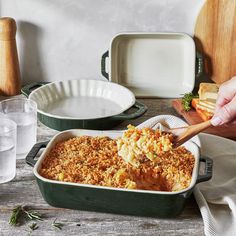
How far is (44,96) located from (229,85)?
0.57 m

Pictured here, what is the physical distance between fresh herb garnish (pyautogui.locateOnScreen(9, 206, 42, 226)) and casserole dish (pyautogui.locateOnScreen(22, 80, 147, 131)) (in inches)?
14.5

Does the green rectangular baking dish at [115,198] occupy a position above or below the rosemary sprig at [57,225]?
above

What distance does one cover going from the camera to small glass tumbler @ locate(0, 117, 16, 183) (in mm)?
1229

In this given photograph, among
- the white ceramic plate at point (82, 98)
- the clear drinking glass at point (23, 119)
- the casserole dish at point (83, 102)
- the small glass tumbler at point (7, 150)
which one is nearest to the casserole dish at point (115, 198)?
the small glass tumbler at point (7, 150)

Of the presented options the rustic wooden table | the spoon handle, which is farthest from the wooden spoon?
the rustic wooden table

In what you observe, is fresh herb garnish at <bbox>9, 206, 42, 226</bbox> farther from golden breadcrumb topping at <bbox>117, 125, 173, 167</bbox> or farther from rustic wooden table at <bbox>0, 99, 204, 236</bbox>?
golden breadcrumb topping at <bbox>117, 125, 173, 167</bbox>

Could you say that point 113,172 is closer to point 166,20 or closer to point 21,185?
point 21,185

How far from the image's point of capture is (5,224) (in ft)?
3.64

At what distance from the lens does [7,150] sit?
1.23 m

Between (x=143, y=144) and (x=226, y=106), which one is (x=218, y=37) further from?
(x=143, y=144)

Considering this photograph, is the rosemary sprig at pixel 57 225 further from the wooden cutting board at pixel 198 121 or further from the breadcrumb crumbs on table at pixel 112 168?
the wooden cutting board at pixel 198 121

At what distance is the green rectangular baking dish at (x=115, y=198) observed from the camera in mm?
1063

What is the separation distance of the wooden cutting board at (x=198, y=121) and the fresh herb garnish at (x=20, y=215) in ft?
1.87

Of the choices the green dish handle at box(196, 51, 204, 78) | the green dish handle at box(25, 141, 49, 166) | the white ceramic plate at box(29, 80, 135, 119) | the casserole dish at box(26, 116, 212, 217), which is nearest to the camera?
the casserole dish at box(26, 116, 212, 217)
